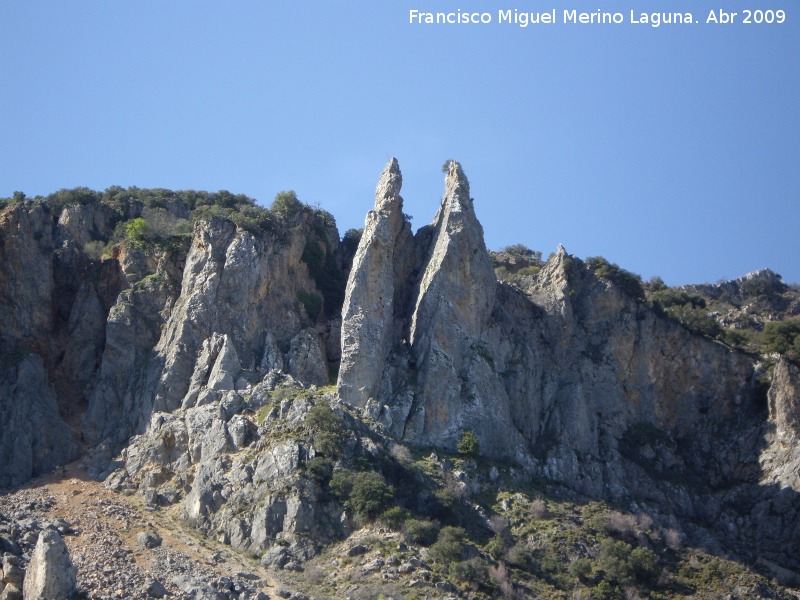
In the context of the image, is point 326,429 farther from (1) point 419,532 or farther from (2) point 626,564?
(2) point 626,564

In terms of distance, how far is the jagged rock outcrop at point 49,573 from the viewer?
43094 mm

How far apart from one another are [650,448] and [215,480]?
24.2 m

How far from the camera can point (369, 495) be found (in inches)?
2110

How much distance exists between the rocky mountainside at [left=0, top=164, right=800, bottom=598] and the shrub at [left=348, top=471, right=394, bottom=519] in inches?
3.6

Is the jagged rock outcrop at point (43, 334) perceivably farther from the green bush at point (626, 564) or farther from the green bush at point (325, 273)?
the green bush at point (626, 564)

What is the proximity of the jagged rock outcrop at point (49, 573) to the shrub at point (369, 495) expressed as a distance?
511 inches

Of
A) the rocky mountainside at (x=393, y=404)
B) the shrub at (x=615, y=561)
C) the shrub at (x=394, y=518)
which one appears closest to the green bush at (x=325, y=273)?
the rocky mountainside at (x=393, y=404)

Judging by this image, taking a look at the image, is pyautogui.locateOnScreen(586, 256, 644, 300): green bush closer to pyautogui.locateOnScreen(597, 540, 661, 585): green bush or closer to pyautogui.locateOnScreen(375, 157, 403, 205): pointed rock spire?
pyautogui.locateOnScreen(375, 157, 403, 205): pointed rock spire

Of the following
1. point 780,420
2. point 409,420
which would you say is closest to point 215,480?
point 409,420

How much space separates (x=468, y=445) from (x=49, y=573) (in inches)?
902

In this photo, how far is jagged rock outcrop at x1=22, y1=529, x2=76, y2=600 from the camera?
4309 centimetres

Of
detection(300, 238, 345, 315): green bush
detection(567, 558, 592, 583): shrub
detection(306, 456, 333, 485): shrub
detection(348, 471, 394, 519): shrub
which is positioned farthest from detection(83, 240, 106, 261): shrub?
detection(567, 558, 592, 583): shrub

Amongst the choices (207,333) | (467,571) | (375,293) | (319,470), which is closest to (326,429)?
(319,470)

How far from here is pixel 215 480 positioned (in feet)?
182
